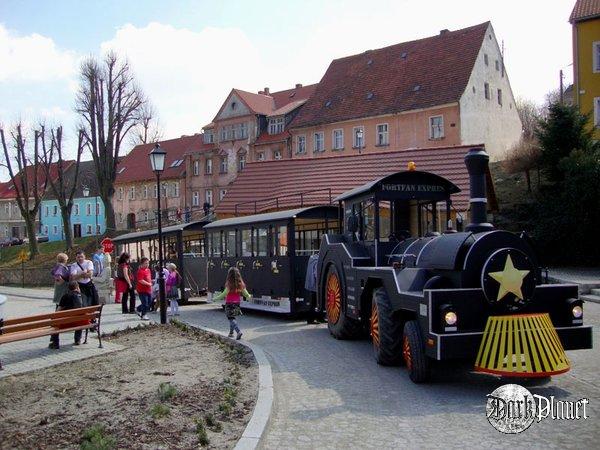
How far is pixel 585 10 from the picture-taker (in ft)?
119

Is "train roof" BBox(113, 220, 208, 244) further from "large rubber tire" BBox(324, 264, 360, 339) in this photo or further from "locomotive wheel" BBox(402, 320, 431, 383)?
"locomotive wheel" BBox(402, 320, 431, 383)

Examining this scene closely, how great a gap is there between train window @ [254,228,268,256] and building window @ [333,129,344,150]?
103 ft

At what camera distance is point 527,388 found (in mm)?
7871

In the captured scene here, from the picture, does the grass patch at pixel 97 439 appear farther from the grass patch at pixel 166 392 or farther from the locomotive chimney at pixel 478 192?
the locomotive chimney at pixel 478 192

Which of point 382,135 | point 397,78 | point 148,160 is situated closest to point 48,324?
point 382,135

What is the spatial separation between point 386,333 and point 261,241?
30.4ft

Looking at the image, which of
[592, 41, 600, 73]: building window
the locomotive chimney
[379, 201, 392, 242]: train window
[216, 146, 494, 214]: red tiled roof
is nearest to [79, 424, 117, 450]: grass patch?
the locomotive chimney

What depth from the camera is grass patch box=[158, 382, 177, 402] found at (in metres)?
7.38

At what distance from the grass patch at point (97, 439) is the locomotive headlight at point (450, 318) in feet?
12.6

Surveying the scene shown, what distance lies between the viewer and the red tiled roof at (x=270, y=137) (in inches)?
2292

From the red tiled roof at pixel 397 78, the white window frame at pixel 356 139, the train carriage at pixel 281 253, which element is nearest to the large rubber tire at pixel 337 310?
the train carriage at pixel 281 253

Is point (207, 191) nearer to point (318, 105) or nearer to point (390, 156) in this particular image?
point (318, 105)

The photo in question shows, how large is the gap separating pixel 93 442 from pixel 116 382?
2.82 m

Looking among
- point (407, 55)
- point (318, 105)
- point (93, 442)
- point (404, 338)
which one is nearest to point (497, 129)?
point (407, 55)
